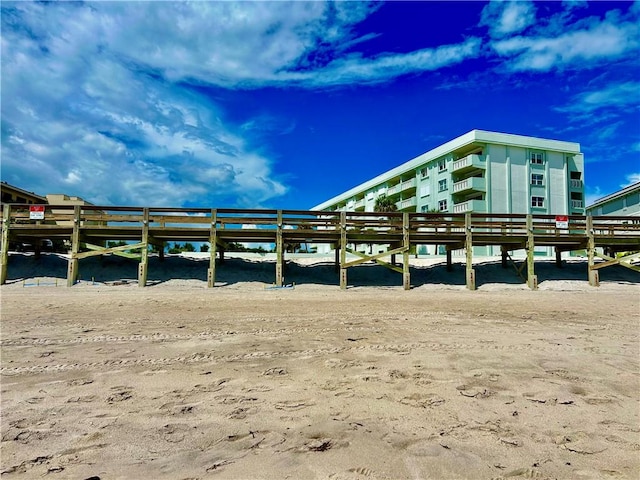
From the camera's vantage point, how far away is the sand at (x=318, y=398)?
2.28 m

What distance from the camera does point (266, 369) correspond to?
161 inches

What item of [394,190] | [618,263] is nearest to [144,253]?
[618,263]

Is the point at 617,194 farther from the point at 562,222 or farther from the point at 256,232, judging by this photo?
the point at 256,232

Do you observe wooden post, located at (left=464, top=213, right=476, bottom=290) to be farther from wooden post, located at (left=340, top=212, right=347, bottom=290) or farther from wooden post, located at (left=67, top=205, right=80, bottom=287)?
wooden post, located at (left=67, top=205, right=80, bottom=287)

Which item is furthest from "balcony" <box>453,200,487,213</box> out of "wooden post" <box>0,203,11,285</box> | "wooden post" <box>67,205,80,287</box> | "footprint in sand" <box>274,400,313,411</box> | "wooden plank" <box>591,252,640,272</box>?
"footprint in sand" <box>274,400,313,411</box>

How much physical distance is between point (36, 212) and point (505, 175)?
33.6m

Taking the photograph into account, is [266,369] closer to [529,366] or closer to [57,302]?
[529,366]

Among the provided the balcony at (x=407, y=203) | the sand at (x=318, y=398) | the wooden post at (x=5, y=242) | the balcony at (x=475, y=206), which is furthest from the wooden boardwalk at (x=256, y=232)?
the balcony at (x=407, y=203)

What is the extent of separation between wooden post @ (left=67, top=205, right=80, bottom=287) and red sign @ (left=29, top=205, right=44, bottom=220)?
1.30 meters

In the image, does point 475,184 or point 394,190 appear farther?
point 394,190

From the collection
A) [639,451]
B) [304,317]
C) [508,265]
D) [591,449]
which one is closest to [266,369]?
[591,449]

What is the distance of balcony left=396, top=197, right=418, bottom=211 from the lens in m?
41.1

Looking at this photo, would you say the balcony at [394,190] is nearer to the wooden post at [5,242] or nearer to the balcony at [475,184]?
the balcony at [475,184]

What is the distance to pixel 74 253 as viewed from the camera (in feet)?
50.3
